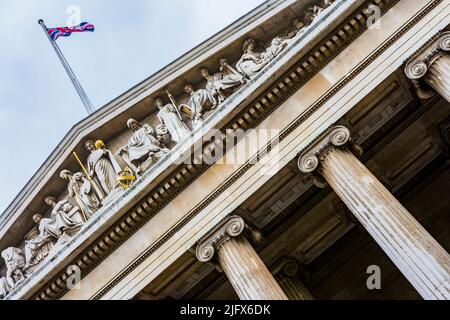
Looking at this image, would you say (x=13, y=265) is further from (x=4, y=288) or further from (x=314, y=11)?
(x=314, y=11)

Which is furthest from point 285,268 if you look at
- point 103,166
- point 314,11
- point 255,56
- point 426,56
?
point 314,11

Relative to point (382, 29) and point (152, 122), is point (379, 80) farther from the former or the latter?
point (152, 122)

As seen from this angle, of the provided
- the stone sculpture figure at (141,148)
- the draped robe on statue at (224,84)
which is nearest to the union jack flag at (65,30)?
the stone sculpture figure at (141,148)

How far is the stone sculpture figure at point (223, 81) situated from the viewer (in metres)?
18.3

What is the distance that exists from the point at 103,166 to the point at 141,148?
1382mm

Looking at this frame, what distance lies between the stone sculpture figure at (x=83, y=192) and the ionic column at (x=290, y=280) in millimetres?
5411

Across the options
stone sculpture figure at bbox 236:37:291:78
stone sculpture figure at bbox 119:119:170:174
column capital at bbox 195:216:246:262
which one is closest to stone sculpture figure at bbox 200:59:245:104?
stone sculpture figure at bbox 236:37:291:78

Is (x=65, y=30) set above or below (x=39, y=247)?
above

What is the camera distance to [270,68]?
1716cm

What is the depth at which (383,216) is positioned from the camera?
14.1 metres

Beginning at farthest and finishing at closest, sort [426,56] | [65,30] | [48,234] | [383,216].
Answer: [65,30]
[48,234]
[426,56]
[383,216]

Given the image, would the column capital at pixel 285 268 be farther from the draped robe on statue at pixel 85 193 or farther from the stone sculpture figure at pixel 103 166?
the draped robe on statue at pixel 85 193

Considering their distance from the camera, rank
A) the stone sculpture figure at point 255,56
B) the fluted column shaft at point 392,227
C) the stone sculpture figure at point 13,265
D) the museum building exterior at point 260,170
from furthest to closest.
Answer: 1. the stone sculpture figure at point 13,265
2. the stone sculpture figure at point 255,56
3. the museum building exterior at point 260,170
4. the fluted column shaft at point 392,227

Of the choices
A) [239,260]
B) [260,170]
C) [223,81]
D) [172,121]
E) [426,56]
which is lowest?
[239,260]
